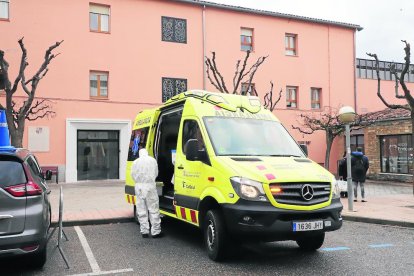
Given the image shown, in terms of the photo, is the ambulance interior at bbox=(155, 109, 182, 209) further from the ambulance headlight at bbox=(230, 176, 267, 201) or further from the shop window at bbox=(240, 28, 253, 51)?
the shop window at bbox=(240, 28, 253, 51)

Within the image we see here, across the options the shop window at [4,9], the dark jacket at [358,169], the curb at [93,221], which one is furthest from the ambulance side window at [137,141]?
the shop window at [4,9]

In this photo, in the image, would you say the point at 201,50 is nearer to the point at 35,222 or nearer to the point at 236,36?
the point at 236,36

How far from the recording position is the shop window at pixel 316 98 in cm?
2588

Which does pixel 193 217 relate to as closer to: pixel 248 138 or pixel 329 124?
pixel 248 138

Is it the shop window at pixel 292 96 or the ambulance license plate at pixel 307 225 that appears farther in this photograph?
the shop window at pixel 292 96

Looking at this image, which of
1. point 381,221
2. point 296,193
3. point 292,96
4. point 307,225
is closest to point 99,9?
point 292,96

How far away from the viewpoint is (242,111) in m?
7.17

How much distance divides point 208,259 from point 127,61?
16.7 meters

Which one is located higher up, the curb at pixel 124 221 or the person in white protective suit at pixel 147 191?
the person in white protective suit at pixel 147 191

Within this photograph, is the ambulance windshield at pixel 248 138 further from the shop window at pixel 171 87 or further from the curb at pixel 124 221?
the shop window at pixel 171 87

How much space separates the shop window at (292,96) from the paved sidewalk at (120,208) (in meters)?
9.69

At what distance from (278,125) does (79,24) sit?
16048mm

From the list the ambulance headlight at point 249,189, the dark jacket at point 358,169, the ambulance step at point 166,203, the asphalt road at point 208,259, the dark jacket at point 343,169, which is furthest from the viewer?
the dark jacket at point 343,169

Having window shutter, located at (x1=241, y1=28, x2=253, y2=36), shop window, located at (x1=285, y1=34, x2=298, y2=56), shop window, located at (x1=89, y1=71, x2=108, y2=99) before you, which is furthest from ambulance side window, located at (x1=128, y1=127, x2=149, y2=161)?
shop window, located at (x1=285, y1=34, x2=298, y2=56)
